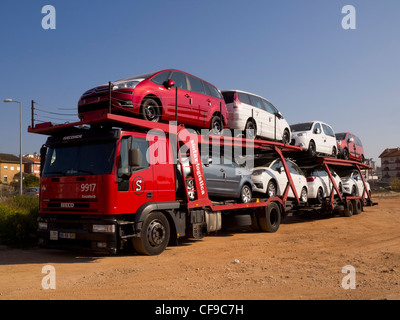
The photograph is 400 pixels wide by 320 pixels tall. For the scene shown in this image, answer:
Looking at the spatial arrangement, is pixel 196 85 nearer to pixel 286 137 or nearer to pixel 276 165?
pixel 276 165

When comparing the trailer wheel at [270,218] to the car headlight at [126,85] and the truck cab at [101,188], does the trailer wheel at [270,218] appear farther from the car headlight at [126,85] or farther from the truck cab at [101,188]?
the car headlight at [126,85]

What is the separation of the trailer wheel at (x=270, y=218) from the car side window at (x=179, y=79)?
4588mm

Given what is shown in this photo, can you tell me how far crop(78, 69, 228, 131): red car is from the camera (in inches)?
302

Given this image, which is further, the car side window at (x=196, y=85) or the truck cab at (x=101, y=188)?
the car side window at (x=196, y=85)

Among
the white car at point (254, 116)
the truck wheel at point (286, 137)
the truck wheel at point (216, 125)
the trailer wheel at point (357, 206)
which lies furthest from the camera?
the trailer wheel at point (357, 206)

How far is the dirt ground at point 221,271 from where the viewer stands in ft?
16.5

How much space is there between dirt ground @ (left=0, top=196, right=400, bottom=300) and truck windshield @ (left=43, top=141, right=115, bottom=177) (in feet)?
5.77

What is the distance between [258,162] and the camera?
12359 mm

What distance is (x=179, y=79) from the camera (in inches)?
358

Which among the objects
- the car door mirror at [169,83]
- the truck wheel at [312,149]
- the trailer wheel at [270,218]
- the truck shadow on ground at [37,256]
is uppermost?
the car door mirror at [169,83]

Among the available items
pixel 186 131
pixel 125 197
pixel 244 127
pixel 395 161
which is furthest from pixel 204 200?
pixel 395 161

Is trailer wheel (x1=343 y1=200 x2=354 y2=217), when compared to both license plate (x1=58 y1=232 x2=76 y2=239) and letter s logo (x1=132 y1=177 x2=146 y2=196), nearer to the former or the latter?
letter s logo (x1=132 y1=177 x2=146 y2=196)

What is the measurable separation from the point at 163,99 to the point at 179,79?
0.99 meters

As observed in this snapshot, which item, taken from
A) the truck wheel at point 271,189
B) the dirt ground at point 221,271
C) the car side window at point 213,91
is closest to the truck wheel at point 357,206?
the truck wheel at point 271,189
